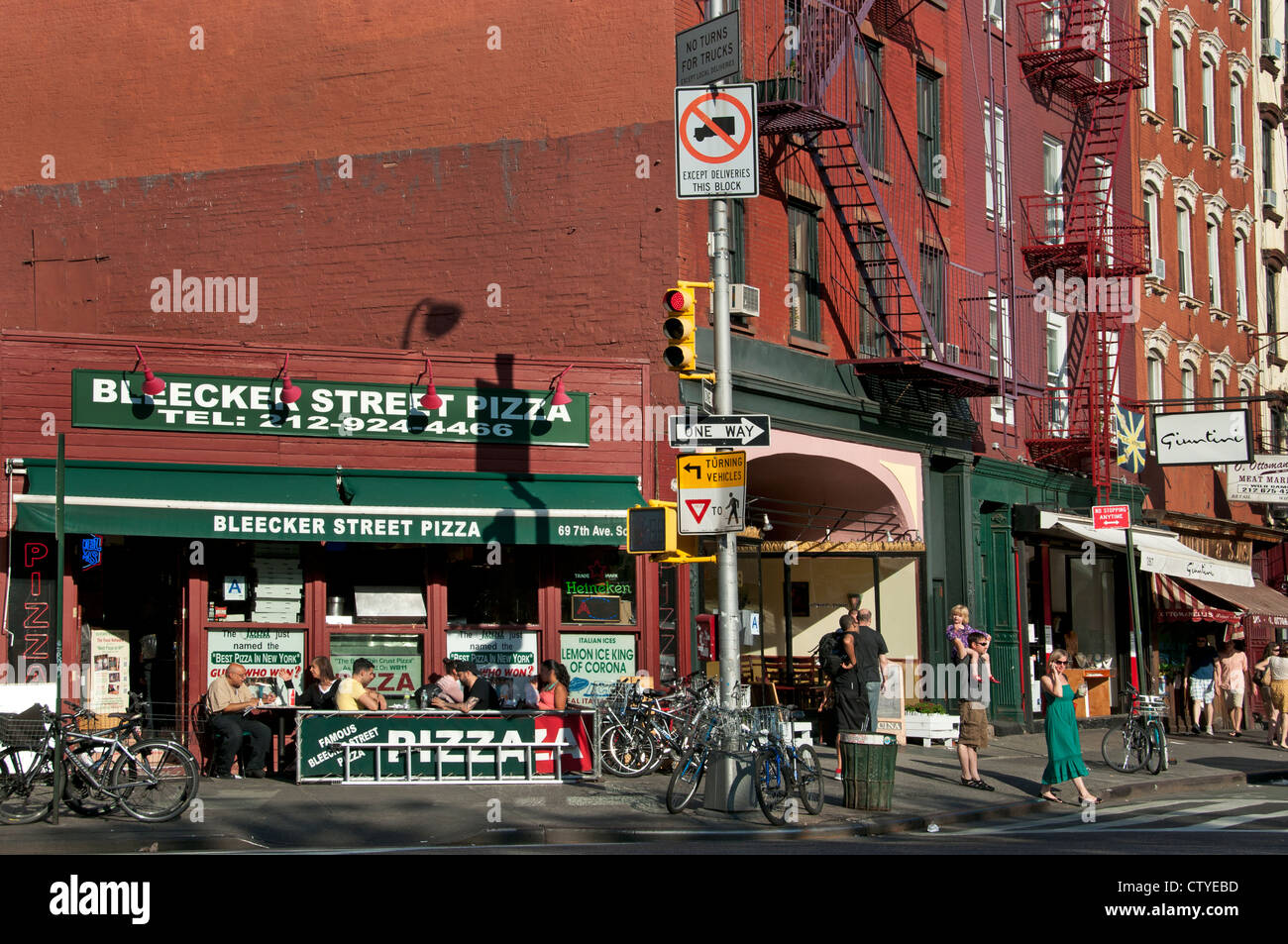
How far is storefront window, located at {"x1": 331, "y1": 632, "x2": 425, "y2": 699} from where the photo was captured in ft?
60.6

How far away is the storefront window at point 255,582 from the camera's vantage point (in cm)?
1805

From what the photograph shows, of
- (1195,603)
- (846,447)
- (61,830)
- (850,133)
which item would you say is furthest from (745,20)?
(1195,603)

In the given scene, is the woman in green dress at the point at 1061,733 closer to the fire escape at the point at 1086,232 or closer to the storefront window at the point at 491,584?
the storefront window at the point at 491,584

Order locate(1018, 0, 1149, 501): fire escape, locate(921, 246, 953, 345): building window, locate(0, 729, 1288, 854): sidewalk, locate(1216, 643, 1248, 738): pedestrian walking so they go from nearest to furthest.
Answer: locate(0, 729, 1288, 854): sidewalk, locate(921, 246, 953, 345): building window, locate(1216, 643, 1248, 738): pedestrian walking, locate(1018, 0, 1149, 501): fire escape

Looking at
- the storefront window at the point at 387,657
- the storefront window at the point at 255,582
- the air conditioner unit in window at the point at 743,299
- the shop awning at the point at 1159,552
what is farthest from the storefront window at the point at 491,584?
the shop awning at the point at 1159,552

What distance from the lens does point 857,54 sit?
2366 centimetres

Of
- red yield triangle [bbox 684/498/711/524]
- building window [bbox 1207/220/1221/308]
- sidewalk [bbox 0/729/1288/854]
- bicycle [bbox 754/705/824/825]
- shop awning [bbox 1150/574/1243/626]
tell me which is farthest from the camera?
building window [bbox 1207/220/1221/308]

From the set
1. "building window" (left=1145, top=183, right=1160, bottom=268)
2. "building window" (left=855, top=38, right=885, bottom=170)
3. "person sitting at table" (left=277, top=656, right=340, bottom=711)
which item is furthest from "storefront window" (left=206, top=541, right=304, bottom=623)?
"building window" (left=1145, top=183, right=1160, bottom=268)

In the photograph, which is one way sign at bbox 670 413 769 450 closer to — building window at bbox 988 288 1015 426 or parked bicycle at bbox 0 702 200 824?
parked bicycle at bbox 0 702 200 824

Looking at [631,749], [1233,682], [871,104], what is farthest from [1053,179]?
[631,749]

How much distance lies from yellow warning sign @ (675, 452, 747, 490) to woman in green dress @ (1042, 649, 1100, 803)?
4536 mm

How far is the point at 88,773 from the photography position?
13.5m

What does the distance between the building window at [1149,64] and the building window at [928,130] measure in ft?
29.8

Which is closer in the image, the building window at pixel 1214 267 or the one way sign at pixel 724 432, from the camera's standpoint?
the one way sign at pixel 724 432
